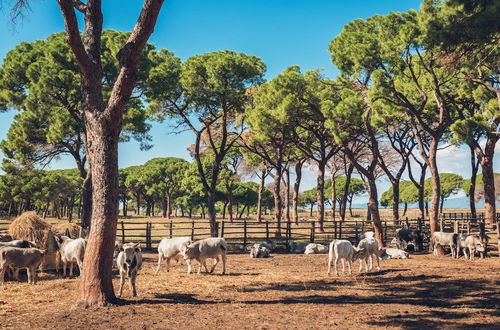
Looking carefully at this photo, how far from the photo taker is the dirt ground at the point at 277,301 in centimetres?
773

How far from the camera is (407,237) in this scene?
22812 millimetres

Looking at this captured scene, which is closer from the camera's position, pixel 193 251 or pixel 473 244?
pixel 193 251

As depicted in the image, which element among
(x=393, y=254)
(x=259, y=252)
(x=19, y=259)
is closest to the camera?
(x=19, y=259)


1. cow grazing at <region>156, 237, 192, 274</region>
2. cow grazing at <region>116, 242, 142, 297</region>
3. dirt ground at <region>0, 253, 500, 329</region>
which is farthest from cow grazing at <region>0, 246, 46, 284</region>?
cow grazing at <region>156, 237, 192, 274</region>

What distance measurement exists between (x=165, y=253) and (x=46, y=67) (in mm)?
12632

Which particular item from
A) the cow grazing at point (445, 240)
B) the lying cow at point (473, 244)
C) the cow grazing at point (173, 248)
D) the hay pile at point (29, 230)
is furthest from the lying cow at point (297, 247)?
the hay pile at point (29, 230)

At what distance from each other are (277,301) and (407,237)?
50.2ft

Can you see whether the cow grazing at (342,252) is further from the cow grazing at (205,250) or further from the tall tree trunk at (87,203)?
the tall tree trunk at (87,203)

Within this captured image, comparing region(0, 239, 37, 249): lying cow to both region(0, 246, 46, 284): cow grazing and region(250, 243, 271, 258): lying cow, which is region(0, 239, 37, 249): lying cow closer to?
region(0, 246, 46, 284): cow grazing

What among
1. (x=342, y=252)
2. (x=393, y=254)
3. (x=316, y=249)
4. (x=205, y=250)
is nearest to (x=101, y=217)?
(x=205, y=250)

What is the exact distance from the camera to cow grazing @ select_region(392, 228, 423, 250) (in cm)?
2253

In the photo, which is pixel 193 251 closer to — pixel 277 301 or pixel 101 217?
pixel 277 301

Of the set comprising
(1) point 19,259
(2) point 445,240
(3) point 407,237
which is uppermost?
(1) point 19,259

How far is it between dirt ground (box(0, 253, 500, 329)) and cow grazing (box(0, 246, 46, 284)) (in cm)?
45
